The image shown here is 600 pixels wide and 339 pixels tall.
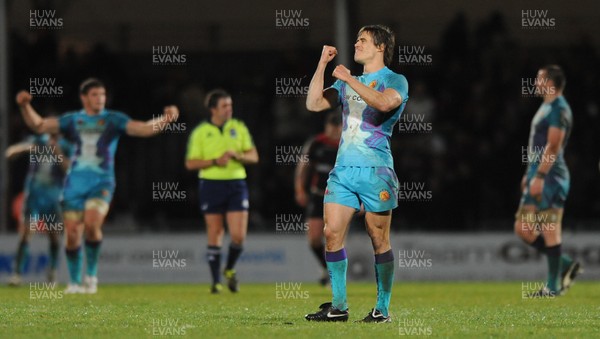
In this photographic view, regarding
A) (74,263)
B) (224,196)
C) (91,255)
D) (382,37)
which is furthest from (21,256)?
(382,37)

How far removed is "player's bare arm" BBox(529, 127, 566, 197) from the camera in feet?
44.9

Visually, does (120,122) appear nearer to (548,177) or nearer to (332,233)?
(548,177)

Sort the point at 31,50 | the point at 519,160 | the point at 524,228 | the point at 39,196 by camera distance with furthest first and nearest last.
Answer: the point at 31,50 → the point at 519,160 → the point at 39,196 → the point at 524,228

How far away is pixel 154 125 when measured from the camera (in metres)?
14.2

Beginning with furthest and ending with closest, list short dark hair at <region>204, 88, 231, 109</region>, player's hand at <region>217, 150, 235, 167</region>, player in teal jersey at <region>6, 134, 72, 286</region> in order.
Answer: player in teal jersey at <region>6, 134, 72, 286</region>, short dark hair at <region>204, 88, 231, 109</region>, player's hand at <region>217, 150, 235, 167</region>

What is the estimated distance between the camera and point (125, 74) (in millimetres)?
23281

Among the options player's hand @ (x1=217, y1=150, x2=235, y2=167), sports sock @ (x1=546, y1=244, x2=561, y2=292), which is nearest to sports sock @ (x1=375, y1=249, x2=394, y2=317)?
sports sock @ (x1=546, y1=244, x2=561, y2=292)

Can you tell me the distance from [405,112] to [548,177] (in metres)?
8.25

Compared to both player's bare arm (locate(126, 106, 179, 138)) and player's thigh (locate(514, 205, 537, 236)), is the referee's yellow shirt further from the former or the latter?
player's thigh (locate(514, 205, 537, 236))

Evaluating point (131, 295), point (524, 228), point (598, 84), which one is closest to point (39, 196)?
point (131, 295)

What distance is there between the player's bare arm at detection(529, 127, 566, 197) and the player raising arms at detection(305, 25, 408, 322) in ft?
15.1

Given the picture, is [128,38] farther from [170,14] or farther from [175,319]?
[175,319]

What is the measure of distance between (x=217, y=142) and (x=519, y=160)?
340 inches

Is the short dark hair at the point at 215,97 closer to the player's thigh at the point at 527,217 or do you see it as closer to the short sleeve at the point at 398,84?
the player's thigh at the point at 527,217
